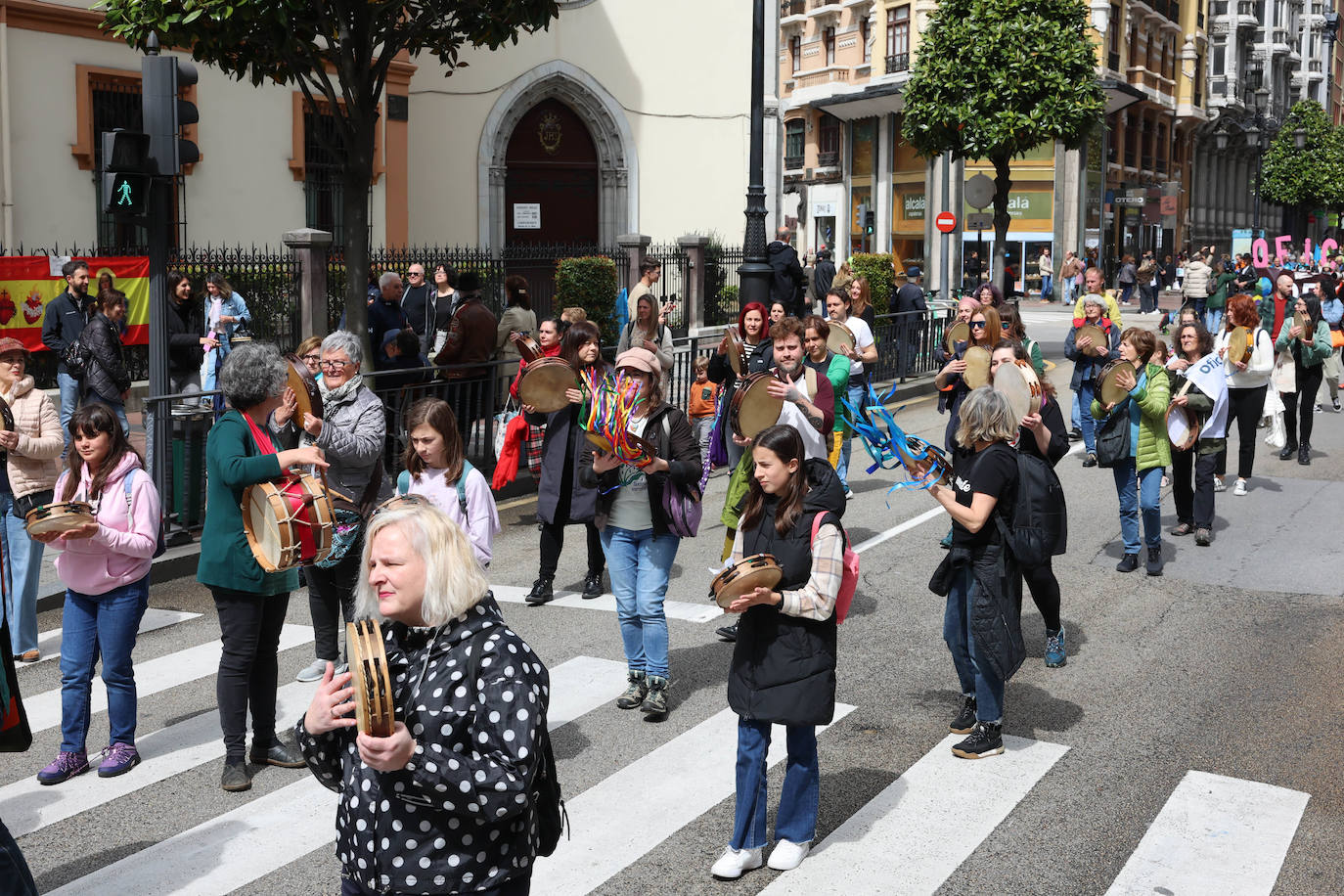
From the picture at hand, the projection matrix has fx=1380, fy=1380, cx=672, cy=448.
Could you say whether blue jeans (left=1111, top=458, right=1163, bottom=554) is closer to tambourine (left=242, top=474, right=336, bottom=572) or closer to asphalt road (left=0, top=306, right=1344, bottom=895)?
asphalt road (left=0, top=306, right=1344, bottom=895)

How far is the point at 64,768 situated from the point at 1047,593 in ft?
16.3

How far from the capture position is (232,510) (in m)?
5.95

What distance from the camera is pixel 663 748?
6520 mm

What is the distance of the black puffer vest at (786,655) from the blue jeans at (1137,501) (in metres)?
5.04

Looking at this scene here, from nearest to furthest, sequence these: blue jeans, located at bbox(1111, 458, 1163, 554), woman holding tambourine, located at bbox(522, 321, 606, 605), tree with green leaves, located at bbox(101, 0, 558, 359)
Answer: woman holding tambourine, located at bbox(522, 321, 606, 605)
blue jeans, located at bbox(1111, 458, 1163, 554)
tree with green leaves, located at bbox(101, 0, 558, 359)

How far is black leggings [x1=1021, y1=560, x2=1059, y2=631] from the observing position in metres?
7.40

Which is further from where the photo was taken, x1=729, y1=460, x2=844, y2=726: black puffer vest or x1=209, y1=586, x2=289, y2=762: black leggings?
x1=209, y1=586, x2=289, y2=762: black leggings

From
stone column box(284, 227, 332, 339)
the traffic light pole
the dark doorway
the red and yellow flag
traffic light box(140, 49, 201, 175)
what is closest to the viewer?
the traffic light pole

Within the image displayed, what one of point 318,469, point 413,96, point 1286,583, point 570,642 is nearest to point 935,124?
point 413,96

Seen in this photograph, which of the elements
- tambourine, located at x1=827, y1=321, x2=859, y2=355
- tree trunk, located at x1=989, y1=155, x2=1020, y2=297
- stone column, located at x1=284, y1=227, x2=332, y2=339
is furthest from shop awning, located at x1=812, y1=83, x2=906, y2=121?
tambourine, located at x1=827, y1=321, x2=859, y2=355

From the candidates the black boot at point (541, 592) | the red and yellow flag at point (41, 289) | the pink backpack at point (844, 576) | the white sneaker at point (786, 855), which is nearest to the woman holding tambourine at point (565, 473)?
the black boot at point (541, 592)

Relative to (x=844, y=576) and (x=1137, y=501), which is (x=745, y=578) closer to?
(x=844, y=576)

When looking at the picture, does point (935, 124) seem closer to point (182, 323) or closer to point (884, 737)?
point (182, 323)

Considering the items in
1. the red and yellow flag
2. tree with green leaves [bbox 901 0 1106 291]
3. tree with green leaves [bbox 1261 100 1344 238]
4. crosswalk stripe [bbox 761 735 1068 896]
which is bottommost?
crosswalk stripe [bbox 761 735 1068 896]
